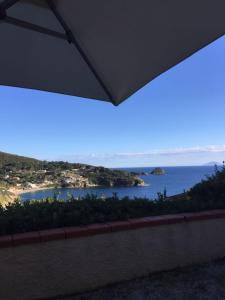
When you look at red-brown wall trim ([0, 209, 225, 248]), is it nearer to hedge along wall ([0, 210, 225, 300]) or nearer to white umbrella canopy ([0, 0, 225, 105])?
hedge along wall ([0, 210, 225, 300])

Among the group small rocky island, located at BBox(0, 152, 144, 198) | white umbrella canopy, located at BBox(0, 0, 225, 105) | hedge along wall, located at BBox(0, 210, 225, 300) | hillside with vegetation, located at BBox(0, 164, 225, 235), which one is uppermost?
small rocky island, located at BBox(0, 152, 144, 198)

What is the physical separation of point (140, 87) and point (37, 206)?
1.43 metres

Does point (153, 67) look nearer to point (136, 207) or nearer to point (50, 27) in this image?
point (50, 27)

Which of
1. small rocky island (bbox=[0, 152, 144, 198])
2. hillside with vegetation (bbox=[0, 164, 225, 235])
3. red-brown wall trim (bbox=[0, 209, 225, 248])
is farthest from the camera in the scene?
small rocky island (bbox=[0, 152, 144, 198])

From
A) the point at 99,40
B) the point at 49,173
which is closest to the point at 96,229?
the point at 99,40

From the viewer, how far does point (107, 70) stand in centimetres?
259

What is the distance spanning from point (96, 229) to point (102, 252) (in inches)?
8.2

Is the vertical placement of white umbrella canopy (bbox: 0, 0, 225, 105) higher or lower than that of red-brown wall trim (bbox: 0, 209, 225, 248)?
higher

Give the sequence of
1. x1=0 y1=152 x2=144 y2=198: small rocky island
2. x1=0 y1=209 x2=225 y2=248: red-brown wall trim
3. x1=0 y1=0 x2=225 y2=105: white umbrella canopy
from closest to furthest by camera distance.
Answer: x1=0 y1=0 x2=225 y2=105: white umbrella canopy
x1=0 y1=209 x2=225 y2=248: red-brown wall trim
x1=0 y1=152 x2=144 y2=198: small rocky island

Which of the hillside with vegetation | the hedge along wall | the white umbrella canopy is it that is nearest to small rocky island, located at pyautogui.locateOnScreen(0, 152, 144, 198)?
the hillside with vegetation

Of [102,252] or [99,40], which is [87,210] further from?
[99,40]

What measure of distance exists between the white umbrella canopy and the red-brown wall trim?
1.03 m

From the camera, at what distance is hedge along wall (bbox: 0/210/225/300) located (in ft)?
9.17

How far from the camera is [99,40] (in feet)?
7.64
